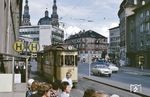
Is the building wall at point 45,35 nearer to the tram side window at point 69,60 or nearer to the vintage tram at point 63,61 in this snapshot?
the vintage tram at point 63,61

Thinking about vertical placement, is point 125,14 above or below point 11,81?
above

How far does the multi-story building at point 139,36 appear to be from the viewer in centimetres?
8594

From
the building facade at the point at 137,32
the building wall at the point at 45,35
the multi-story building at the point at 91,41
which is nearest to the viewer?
the building facade at the point at 137,32

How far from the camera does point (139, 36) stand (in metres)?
92.5

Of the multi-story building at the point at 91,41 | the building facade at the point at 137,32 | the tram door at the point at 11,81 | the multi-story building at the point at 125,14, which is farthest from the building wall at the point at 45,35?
the tram door at the point at 11,81

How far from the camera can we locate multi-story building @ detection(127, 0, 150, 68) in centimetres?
8594

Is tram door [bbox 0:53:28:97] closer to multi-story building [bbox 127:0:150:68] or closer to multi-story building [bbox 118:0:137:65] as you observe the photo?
multi-story building [bbox 127:0:150:68]

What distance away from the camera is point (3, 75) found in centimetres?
1291

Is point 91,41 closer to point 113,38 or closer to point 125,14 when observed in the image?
point 113,38

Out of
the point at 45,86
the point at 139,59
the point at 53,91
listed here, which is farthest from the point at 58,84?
the point at 139,59

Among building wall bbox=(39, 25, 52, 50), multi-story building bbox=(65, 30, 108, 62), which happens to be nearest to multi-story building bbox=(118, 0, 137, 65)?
building wall bbox=(39, 25, 52, 50)

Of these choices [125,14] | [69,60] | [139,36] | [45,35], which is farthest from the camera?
[45,35]

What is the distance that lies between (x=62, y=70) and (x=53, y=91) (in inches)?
929

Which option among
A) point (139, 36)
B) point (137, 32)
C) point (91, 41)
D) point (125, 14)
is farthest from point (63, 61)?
point (91, 41)
